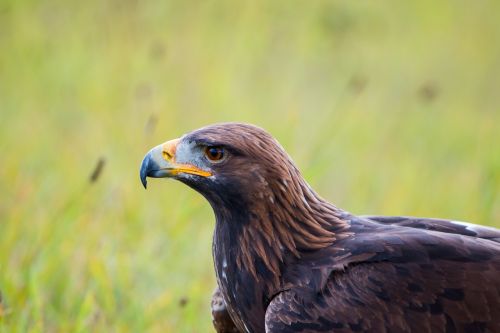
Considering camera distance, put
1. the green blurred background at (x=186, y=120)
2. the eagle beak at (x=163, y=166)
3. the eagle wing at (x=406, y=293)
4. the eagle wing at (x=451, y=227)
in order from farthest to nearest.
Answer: the green blurred background at (x=186, y=120) < the eagle wing at (x=451, y=227) < the eagle beak at (x=163, y=166) < the eagle wing at (x=406, y=293)

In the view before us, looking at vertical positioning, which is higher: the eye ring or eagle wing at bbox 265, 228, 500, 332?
the eye ring

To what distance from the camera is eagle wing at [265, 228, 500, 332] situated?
384cm

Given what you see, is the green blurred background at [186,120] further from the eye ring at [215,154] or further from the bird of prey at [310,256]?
the eye ring at [215,154]

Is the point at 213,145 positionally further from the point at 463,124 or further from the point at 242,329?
the point at 463,124

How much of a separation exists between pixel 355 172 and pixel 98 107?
8.53 ft

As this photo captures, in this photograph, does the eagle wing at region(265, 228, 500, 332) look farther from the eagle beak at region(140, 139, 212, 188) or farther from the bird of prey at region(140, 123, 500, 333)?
the eagle beak at region(140, 139, 212, 188)

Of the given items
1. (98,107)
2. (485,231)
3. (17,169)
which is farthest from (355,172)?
(485,231)

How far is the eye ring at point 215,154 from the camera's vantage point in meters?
4.23

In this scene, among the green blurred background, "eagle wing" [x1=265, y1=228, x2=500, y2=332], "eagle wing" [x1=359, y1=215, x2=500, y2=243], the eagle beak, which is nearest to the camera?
"eagle wing" [x1=265, y1=228, x2=500, y2=332]

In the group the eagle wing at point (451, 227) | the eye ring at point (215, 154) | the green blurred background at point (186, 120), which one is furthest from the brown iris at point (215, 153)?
the green blurred background at point (186, 120)

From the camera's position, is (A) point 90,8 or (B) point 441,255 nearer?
(B) point 441,255

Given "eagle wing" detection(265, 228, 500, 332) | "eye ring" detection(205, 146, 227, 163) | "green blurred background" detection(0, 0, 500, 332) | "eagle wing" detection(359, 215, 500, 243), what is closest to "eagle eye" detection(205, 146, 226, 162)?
"eye ring" detection(205, 146, 227, 163)

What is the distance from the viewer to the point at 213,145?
4.21 meters

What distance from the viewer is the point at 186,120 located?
837 cm
